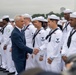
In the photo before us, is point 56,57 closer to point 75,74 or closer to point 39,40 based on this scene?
point 39,40

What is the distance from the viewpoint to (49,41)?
7.74 metres

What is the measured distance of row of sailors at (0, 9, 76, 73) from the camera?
22.6 ft

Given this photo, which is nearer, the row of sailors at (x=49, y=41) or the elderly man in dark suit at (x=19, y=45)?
the row of sailors at (x=49, y=41)

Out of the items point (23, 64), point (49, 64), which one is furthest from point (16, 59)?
point (49, 64)

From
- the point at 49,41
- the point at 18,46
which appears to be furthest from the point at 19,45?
the point at 49,41

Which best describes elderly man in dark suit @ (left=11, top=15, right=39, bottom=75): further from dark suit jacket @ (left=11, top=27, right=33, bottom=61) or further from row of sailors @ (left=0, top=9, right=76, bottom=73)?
row of sailors @ (left=0, top=9, right=76, bottom=73)

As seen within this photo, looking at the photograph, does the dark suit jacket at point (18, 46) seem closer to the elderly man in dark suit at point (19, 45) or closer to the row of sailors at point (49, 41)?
the elderly man in dark suit at point (19, 45)

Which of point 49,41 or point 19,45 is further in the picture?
point 49,41

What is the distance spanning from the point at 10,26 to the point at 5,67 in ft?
6.20

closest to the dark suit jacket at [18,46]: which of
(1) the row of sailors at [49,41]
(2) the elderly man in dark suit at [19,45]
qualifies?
(2) the elderly man in dark suit at [19,45]

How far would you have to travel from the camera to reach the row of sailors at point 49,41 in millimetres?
6895

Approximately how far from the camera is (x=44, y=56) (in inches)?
341

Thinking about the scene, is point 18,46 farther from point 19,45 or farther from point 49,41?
point 49,41

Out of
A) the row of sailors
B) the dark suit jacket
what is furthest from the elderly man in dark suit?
the row of sailors
